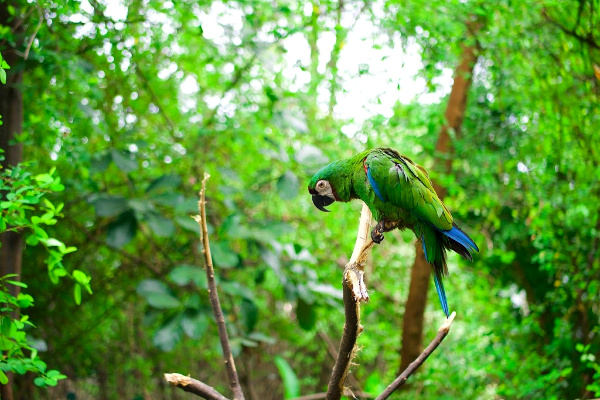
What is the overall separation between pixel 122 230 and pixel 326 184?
1.06 metres

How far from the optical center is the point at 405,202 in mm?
1860

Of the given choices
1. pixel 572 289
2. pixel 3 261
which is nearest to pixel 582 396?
pixel 572 289

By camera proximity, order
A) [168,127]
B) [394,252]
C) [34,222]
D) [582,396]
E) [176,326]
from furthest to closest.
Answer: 1. [394,252]
2. [168,127]
3. [176,326]
4. [582,396]
5. [34,222]

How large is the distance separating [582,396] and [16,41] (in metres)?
2.86

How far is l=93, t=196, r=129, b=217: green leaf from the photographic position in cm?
244

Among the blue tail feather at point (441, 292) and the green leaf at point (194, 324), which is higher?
the green leaf at point (194, 324)

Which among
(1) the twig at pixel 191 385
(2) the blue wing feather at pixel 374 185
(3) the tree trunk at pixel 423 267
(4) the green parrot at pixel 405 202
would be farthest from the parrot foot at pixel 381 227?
(3) the tree trunk at pixel 423 267

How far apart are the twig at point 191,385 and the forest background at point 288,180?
0.42 meters

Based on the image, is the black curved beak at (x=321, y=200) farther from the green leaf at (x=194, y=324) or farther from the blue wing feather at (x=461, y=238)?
the green leaf at (x=194, y=324)

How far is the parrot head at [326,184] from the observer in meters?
2.09

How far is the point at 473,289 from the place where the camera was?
11.9 ft

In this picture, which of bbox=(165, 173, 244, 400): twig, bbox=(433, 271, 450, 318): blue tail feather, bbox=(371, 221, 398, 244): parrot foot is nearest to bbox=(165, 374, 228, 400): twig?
bbox=(165, 173, 244, 400): twig

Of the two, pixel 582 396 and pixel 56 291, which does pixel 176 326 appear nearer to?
pixel 56 291

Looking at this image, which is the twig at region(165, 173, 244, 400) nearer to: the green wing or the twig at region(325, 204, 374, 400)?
the twig at region(325, 204, 374, 400)
